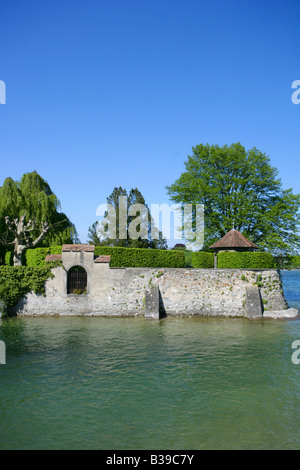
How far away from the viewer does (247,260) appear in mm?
22609

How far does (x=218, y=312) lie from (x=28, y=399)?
1360 cm

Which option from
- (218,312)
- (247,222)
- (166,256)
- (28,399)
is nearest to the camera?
(28,399)

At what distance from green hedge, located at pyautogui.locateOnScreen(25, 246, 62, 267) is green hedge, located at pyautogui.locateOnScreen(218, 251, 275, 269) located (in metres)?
11.3

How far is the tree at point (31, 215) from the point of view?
24078 mm

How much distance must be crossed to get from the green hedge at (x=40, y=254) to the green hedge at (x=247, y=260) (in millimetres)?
11315

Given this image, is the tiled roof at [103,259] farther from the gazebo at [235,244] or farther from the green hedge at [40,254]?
the gazebo at [235,244]

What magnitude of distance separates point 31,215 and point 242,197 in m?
17.8

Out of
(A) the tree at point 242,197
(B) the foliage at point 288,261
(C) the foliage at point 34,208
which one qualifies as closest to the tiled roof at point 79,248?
(C) the foliage at point 34,208

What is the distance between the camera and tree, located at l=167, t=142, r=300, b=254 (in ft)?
97.7

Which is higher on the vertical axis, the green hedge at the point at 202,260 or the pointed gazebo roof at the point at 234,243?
the pointed gazebo roof at the point at 234,243
